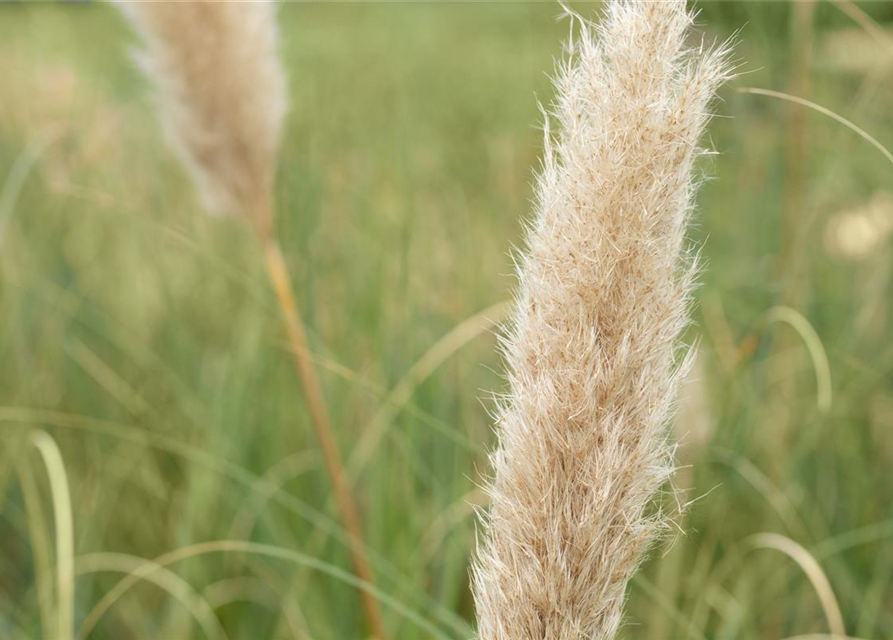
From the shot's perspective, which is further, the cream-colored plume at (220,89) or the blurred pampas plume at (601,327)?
the cream-colored plume at (220,89)

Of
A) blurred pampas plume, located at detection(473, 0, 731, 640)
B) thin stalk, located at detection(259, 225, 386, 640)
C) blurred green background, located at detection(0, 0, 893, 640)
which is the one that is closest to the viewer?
blurred pampas plume, located at detection(473, 0, 731, 640)

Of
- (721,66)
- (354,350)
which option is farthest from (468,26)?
(721,66)

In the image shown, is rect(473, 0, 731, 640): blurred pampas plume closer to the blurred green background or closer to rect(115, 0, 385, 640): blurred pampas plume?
the blurred green background

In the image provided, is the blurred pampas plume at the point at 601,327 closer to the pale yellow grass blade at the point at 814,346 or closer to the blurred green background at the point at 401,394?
the blurred green background at the point at 401,394

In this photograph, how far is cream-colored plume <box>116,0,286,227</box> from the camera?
186 centimetres

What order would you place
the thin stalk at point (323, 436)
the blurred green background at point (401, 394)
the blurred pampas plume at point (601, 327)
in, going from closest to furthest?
the blurred pampas plume at point (601, 327), the thin stalk at point (323, 436), the blurred green background at point (401, 394)

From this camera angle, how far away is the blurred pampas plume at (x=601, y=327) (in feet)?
2.74

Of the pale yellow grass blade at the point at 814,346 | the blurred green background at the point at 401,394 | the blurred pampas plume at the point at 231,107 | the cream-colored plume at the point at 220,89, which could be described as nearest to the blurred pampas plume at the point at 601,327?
the blurred green background at the point at 401,394

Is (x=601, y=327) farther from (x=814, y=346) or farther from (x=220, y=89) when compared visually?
(x=220, y=89)

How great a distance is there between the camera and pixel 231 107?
194cm

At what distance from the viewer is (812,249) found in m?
3.20

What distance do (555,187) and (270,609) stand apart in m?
1.86

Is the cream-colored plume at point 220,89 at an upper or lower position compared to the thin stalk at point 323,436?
upper

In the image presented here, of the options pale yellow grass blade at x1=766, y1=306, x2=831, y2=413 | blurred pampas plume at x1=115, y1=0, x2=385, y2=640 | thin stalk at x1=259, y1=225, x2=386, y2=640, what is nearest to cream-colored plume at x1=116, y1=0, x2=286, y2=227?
blurred pampas plume at x1=115, y1=0, x2=385, y2=640
